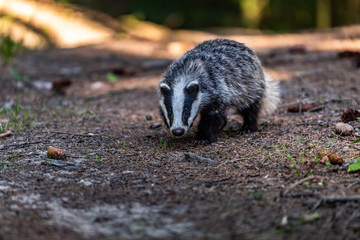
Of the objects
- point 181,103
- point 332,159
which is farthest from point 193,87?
point 332,159

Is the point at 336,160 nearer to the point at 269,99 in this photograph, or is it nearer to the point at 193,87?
the point at 193,87

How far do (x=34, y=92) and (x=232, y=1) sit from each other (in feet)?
46.1

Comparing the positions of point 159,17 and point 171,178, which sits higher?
point 159,17

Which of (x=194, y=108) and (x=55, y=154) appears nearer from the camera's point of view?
(x=55, y=154)

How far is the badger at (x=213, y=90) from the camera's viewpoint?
14.4ft

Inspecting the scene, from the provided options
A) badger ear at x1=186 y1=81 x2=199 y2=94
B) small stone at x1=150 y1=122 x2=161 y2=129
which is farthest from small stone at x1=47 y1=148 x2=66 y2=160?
small stone at x1=150 y1=122 x2=161 y2=129

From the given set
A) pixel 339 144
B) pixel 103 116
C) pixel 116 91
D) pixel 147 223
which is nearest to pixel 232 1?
pixel 116 91

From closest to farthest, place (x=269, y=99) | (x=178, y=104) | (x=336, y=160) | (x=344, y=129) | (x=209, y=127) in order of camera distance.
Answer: (x=336, y=160)
(x=344, y=129)
(x=178, y=104)
(x=209, y=127)
(x=269, y=99)

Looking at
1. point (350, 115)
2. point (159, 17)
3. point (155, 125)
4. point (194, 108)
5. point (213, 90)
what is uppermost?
point (159, 17)

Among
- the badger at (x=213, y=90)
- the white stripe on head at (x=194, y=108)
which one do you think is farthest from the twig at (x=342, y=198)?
the white stripe on head at (x=194, y=108)

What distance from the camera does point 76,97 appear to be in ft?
22.4

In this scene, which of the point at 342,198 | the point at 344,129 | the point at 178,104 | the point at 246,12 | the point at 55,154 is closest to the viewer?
the point at 342,198

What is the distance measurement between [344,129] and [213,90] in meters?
1.40

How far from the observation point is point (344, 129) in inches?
159
